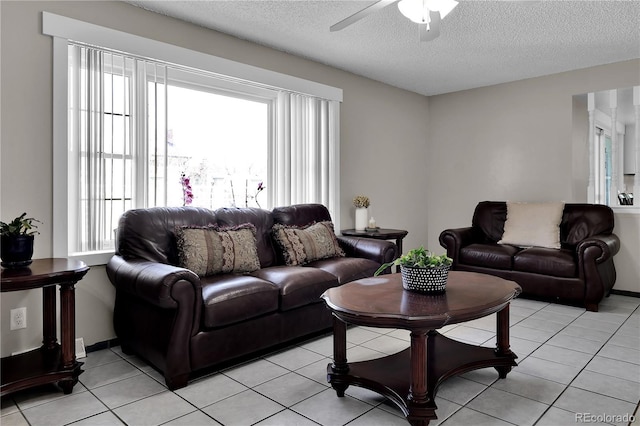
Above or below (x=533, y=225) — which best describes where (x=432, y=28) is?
above

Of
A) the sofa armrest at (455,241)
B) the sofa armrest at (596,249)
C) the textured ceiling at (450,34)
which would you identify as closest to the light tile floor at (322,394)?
the sofa armrest at (596,249)

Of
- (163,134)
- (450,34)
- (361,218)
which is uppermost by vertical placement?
(450,34)

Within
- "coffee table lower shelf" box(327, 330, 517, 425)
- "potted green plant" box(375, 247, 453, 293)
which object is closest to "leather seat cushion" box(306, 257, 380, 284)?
"coffee table lower shelf" box(327, 330, 517, 425)

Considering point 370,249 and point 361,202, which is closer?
point 370,249

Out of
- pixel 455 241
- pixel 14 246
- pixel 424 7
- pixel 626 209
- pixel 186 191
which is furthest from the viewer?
pixel 455 241

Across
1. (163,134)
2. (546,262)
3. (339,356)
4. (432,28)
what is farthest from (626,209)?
(163,134)

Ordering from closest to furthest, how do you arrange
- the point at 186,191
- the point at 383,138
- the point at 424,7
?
the point at 424,7
the point at 186,191
the point at 383,138

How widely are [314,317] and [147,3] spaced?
2.66 m

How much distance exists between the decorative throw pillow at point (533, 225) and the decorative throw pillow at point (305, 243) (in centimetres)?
214

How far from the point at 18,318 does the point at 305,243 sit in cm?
208

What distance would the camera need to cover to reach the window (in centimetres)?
290

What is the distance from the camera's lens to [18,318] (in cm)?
266

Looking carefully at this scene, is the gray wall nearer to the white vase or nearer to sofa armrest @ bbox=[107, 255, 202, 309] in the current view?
the white vase

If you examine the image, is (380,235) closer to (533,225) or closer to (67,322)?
(533,225)
